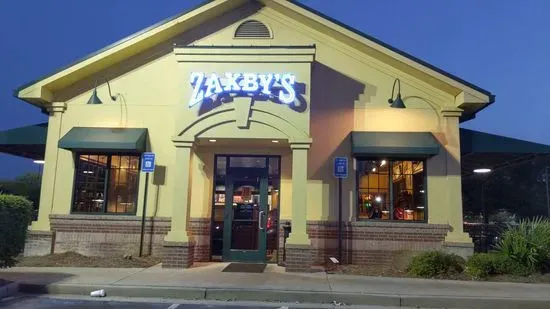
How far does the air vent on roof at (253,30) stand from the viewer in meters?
14.5

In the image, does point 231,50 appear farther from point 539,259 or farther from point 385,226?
point 539,259

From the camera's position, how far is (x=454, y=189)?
13586 millimetres

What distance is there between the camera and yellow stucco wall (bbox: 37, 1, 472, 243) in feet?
45.0

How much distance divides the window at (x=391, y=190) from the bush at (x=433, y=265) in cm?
188

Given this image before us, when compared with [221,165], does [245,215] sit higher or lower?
lower

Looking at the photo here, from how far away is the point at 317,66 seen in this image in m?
14.4

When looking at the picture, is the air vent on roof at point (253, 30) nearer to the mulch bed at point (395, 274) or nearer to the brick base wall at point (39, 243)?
the mulch bed at point (395, 274)

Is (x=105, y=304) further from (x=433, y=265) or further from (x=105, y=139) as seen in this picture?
(x=433, y=265)

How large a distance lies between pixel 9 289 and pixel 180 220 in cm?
439

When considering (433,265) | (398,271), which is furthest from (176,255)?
(433,265)

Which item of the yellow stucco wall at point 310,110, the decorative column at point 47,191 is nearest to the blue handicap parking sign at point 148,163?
the yellow stucco wall at point 310,110

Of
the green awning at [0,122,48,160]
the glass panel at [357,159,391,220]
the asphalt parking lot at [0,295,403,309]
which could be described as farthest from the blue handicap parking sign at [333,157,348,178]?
the green awning at [0,122,48,160]

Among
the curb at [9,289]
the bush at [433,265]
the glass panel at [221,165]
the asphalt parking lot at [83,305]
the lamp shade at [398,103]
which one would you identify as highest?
the lamp shade at [398,103]

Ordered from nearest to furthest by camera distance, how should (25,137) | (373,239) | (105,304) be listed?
1. (105,304)
2. (373,239)
3. (25,137)
